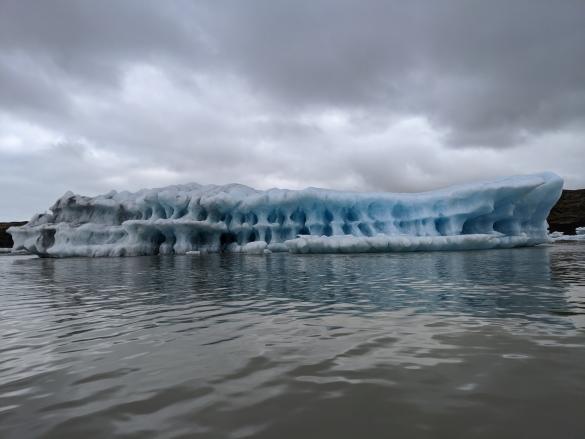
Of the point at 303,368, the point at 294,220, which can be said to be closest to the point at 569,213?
the point at 294,220

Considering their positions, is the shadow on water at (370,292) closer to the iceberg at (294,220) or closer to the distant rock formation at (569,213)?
the iceberg at (294,220)

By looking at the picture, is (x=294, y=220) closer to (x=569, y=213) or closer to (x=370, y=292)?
(x=370, y=292)

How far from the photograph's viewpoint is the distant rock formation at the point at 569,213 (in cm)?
6562

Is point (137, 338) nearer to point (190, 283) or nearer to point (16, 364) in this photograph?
point (16, 364)

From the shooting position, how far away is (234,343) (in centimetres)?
426

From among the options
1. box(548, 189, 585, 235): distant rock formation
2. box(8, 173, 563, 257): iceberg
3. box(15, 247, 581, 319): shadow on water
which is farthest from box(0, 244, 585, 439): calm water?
box(548, 189, 585, 235): distant rock formation

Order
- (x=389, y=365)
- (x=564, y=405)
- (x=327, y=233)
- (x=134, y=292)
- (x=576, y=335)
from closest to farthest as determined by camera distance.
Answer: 1. (x=564, y=405)
2. (x=389, y=365)
3. (x=576, y=335)
4. (x=134, y=292)
5. (x=327, y=233)

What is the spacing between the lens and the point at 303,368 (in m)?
3.38

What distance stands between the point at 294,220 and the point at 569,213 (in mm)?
67363

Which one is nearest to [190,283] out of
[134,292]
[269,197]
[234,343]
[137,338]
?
[134,292]

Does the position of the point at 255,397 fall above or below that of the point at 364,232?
below

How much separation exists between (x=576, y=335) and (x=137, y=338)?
15.5ft

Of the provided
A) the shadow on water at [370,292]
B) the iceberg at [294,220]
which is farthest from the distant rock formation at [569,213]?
the shadow on water at [370,292]

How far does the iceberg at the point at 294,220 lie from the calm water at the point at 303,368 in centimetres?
1673
